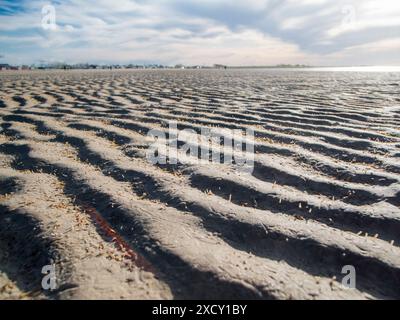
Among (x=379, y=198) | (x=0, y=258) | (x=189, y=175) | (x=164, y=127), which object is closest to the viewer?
(x=0, y=258)

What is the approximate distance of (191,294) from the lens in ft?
4.60

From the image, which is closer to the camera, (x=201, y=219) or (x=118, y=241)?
(x=118, y=241)

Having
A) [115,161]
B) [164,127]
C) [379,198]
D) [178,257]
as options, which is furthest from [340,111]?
[178,257]

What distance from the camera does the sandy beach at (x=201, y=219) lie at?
4.81ft

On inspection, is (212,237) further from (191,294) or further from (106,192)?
(106,192)

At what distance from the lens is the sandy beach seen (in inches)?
57.7

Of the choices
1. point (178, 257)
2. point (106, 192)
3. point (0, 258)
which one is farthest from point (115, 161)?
point (178, 257)

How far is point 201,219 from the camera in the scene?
1913 millimetres

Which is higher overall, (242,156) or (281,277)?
(242,156)
